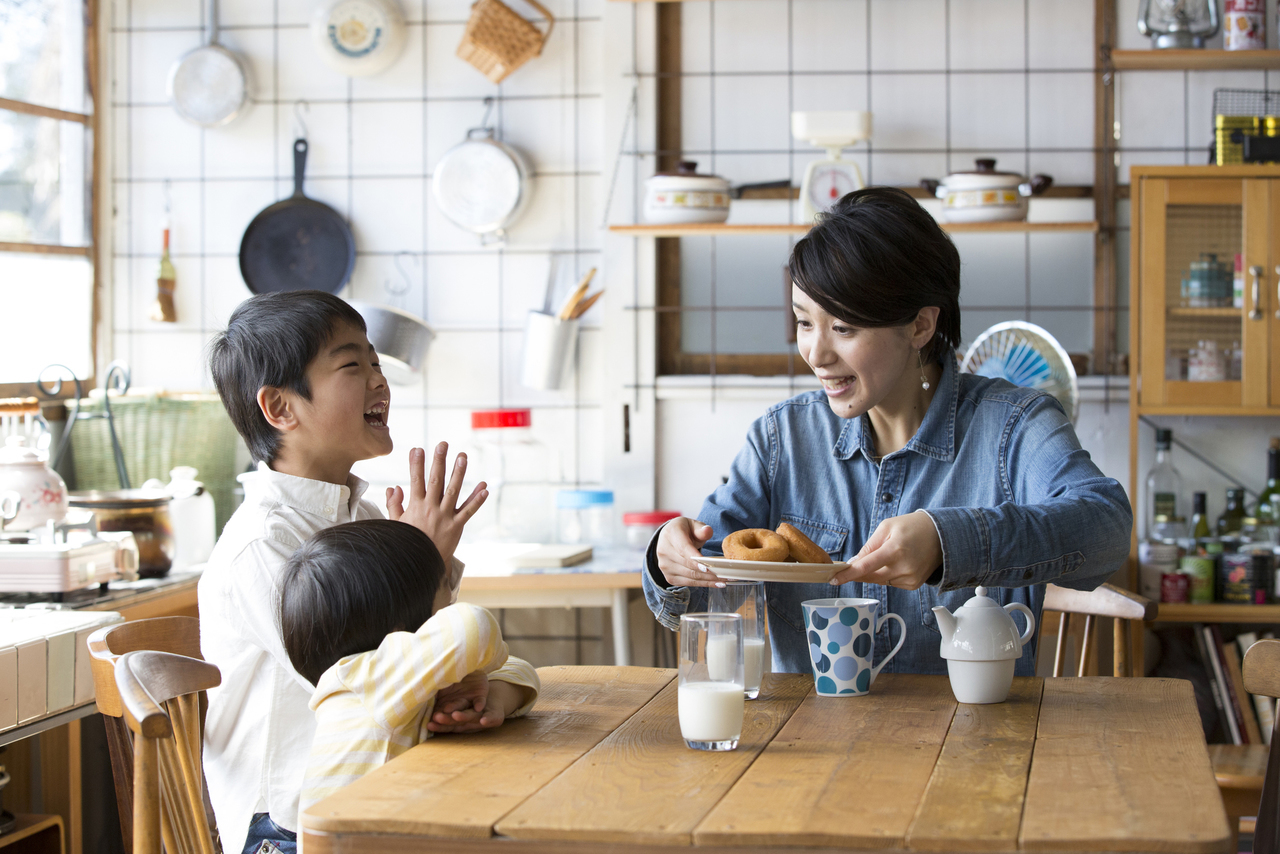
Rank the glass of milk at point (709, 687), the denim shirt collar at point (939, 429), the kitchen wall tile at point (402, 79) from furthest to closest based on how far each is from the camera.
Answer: the kitchen wall tile at point (402, 79), the denim shirt collar at point (939, 429), the glass of milk at point (709, 687)

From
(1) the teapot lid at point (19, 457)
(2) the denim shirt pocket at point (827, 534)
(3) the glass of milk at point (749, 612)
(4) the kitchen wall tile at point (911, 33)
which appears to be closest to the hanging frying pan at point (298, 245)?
(1) the teapot lid at point (19, 457)

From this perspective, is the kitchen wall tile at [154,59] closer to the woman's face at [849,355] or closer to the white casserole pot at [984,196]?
the white casserole pot at [984,196]

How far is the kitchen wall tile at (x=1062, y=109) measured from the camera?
10.1ft

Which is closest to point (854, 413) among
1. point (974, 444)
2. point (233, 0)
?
point (974, 444)

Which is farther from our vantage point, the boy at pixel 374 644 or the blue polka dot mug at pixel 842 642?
the blue polka dot mug at pixel 842 642

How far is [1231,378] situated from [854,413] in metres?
1.69

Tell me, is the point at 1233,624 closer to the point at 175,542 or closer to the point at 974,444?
the point at 974,444

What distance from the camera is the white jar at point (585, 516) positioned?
120 inches

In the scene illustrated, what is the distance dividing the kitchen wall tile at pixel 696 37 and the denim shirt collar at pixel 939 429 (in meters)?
1.78

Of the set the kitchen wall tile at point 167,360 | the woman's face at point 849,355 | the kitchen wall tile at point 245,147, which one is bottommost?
the woman's face at point 849,355

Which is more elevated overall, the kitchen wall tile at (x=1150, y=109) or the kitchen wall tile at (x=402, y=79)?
the kitchen wall tile at (x=402, y=79)

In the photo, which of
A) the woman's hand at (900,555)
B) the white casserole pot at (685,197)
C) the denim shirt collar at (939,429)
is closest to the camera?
the woman's hand at (900,555)

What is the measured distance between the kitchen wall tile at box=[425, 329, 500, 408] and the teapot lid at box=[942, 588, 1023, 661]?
212cm

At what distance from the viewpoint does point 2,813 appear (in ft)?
6.89
